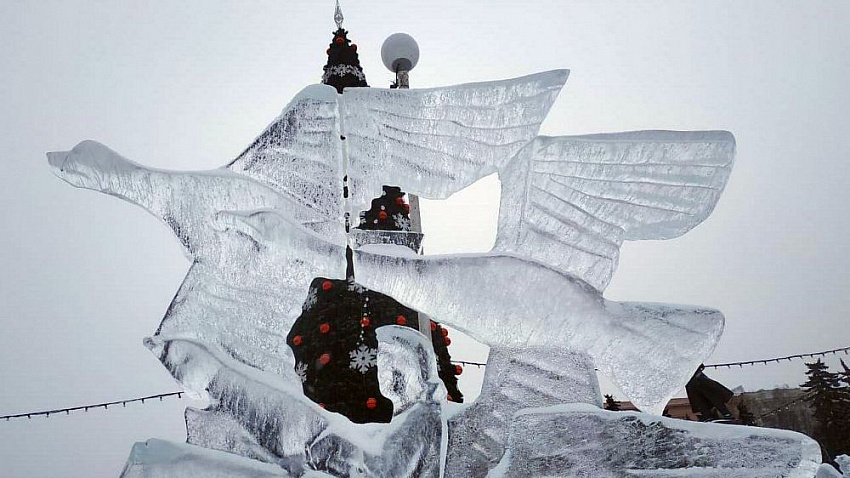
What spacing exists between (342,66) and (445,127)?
3.91m

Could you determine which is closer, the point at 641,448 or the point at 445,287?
the point at 641,448

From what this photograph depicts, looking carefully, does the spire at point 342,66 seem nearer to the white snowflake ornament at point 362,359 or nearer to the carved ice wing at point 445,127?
the white snowflake ornament at point 362,359

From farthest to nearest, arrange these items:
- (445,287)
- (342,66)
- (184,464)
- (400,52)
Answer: (342,66), (400,52), (445,287), (184,464)

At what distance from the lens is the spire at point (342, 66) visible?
6035 millimetres

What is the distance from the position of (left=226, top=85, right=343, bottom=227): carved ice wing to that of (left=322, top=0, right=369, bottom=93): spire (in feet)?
11.6

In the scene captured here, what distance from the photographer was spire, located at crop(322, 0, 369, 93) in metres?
6.04

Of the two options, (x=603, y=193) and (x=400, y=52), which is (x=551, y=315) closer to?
(x=603, y=193)

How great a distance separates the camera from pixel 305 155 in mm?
2535

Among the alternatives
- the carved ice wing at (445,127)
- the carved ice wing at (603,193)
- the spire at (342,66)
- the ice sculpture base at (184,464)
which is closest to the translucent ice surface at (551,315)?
the carved ice wing at (603,193)

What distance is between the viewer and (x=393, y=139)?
247cm

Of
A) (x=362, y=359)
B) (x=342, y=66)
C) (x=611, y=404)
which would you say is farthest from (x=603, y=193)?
(x=611, y=404)

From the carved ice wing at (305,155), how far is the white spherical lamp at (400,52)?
175cm

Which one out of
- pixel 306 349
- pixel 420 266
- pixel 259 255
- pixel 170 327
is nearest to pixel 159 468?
pixel 170 327

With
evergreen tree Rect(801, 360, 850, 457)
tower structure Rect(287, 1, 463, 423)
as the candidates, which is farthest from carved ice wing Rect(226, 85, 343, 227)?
evergreen tree Rect(801, 360, 850, 457)
